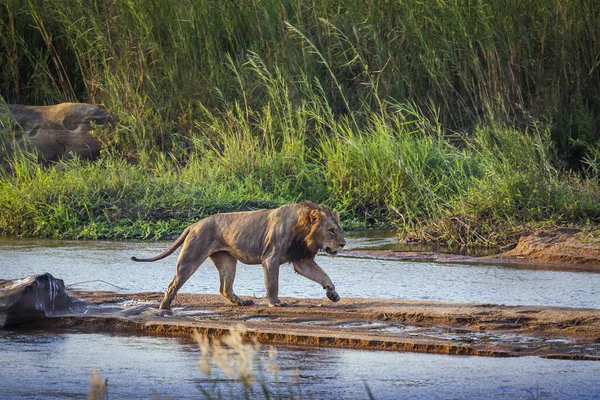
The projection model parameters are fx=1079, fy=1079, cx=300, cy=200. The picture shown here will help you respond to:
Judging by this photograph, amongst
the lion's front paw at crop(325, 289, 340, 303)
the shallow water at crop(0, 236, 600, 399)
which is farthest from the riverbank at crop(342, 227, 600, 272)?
the lion's front paw at crop(325, 289, 340, 303)

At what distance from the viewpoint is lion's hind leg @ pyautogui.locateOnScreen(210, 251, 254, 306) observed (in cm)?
805

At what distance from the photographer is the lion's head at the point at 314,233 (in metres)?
7.97

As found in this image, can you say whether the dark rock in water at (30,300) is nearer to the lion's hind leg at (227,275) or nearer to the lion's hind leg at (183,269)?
the lion's hind leg at (183,269)

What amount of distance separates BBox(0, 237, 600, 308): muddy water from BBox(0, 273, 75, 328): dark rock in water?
1.39 m

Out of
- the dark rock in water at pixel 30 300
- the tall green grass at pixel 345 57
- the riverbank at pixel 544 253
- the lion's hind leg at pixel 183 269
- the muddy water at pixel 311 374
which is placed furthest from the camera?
→ the tall green grass at pixel 345 57

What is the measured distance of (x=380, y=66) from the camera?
15391mm

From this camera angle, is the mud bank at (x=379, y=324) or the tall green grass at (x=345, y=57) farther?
the tall green grass at (x=345, y=57)

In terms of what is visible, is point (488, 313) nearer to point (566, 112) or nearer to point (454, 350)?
point (454, 350)

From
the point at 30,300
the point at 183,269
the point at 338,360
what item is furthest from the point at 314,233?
the point at 30,300

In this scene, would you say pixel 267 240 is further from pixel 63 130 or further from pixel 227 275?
pixel 63 130

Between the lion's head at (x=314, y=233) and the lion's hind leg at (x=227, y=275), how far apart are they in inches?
19.1

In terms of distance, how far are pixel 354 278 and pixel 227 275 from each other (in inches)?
65.7

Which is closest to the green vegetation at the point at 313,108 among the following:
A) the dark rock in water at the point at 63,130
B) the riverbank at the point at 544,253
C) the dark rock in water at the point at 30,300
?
the dark rock in water at the point at 63,130

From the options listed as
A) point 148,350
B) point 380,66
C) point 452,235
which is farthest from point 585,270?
point 380,66
